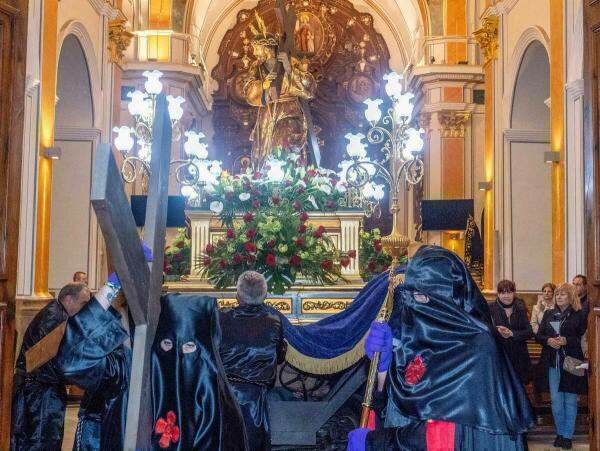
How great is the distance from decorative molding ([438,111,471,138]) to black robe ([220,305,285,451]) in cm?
1674

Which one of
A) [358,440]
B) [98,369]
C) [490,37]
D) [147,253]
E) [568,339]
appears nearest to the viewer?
[147,253]

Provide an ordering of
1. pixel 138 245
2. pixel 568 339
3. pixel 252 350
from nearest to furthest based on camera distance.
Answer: pixel 138 245
pixel 252 350
pixel 568 339

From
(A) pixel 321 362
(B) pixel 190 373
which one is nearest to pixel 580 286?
(A) pixel 321 362

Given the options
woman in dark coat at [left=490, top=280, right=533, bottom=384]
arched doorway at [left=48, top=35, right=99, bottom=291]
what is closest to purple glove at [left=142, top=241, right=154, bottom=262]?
woman in dark coat at [left=490, top=280, right=533, bottom=384]

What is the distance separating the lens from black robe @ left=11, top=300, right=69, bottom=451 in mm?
5242

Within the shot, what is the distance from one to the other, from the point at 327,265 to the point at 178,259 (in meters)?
2.47

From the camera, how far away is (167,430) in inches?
161

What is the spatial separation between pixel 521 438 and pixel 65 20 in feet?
38.2

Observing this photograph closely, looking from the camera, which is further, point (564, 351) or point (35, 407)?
point (564, 351)

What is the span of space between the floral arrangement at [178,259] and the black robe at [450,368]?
6.42m

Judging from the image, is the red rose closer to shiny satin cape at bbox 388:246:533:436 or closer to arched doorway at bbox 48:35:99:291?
shiny satin cape at bbox 388:246:533:436

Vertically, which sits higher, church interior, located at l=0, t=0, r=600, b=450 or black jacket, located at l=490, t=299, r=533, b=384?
church interior, located at l=0, t=0, r=600, b=450

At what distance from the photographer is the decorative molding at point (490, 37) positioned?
1628 centimetres

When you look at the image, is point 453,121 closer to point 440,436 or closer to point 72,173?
point 72,173
